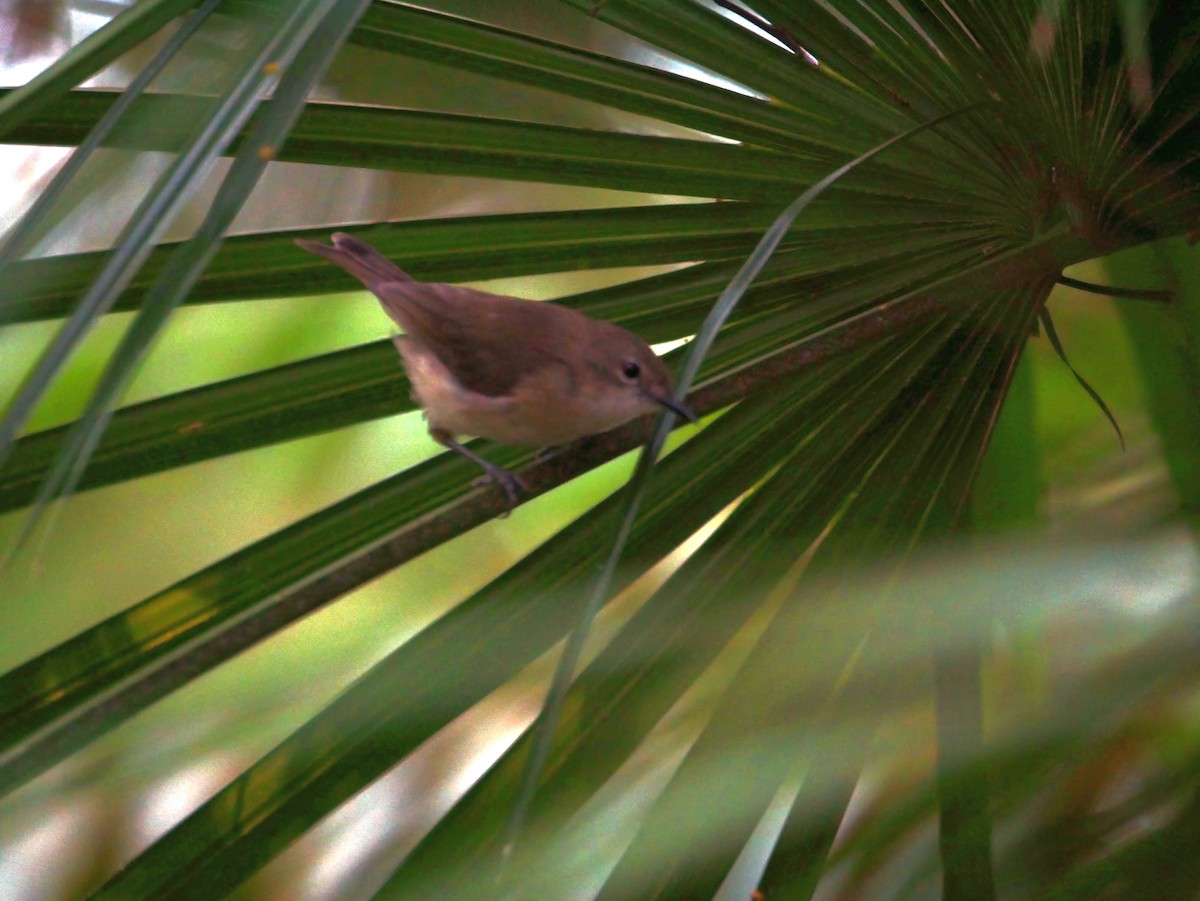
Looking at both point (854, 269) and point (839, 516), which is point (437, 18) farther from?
point (839, 516)

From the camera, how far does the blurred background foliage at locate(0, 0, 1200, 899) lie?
892mm

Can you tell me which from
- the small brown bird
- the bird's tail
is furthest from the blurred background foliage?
the small brown bird

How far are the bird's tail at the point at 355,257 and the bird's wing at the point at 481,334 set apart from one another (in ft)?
0.69

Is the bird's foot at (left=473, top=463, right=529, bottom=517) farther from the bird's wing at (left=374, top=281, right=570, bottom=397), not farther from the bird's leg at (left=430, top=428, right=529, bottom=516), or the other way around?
the bird's wing at (left=374, top=281, right=570, bottom=397)

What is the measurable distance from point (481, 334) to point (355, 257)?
46cm

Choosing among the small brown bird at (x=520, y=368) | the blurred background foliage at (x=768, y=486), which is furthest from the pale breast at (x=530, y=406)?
the blurred background foliage at (x=768, y=486)

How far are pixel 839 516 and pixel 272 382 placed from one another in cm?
67

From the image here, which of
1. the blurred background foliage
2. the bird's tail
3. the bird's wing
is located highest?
the bird's tail

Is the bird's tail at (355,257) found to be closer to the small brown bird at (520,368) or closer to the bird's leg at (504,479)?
the small brown bird at (520,368)

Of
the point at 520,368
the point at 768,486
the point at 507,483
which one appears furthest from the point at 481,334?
the point at 768,486

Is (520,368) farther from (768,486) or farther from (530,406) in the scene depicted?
(768,486)

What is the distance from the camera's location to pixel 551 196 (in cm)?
315

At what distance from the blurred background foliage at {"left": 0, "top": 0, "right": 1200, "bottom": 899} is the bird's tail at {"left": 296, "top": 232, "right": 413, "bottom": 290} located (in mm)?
29

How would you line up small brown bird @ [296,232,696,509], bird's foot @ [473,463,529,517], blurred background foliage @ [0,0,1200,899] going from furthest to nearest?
small brown bird @ [296,232,696,509] → bird's foot @ [473,463,529,517] → blurred background foliage @ [0,0,1200,899]
